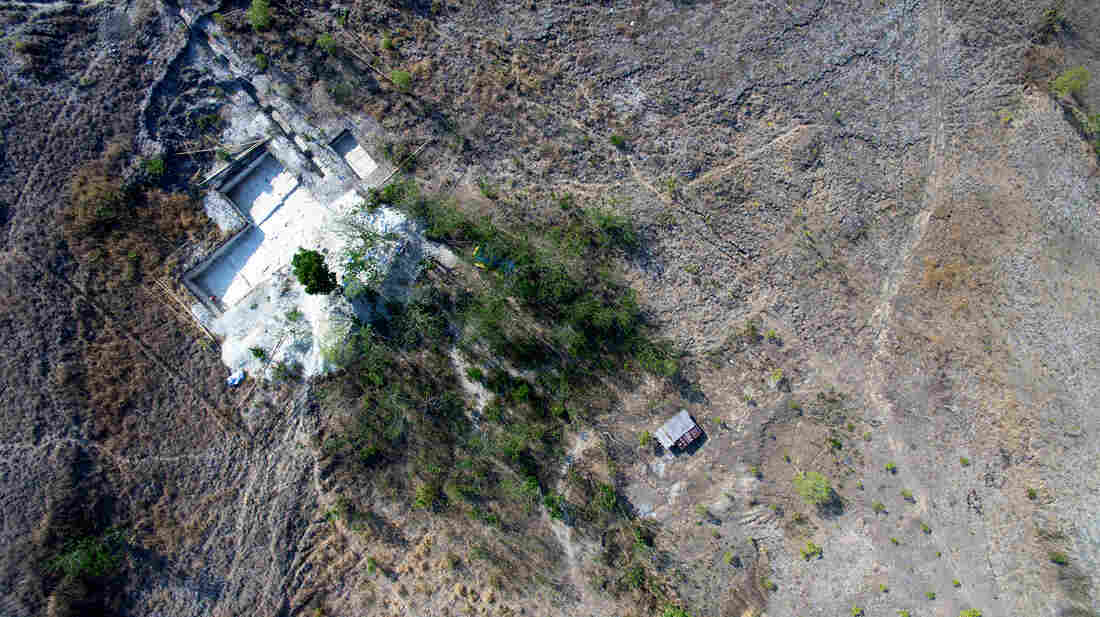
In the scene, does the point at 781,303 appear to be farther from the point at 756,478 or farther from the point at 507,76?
the point at 507,76

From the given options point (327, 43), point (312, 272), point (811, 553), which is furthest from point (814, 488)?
point (327, 43)

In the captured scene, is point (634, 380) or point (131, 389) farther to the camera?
point (634, 380)

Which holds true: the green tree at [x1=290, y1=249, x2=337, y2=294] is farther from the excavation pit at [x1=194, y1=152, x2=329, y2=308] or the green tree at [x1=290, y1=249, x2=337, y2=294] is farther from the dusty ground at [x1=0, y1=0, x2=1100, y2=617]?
the dusty ground at [x1=0, y1=0, x2=1100, y2=617]

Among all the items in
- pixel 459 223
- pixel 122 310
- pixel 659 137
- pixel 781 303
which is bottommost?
pixel 781 303

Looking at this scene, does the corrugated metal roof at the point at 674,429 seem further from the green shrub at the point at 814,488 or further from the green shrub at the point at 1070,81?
the green shrub at the point at 1070,81

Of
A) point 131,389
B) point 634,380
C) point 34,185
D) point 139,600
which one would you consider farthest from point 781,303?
point 34,185

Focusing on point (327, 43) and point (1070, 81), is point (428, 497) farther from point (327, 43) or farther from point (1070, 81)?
point (1070, 81)
